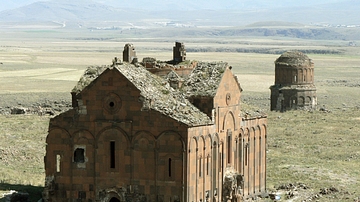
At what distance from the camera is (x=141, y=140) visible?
28031 mm

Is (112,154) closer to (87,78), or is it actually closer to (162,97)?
(162,97)

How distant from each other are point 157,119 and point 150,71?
12.3 feet

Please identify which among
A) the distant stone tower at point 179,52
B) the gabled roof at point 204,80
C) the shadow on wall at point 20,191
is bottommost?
the shadow on wall at point 20,191

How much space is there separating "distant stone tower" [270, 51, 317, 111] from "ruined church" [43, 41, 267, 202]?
4099 cm

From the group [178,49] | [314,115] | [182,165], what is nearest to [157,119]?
[182,165]

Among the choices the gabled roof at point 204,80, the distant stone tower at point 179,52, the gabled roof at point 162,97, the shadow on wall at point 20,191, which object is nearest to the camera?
the gabled roof at point 162,97

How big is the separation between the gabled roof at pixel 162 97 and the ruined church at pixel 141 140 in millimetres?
29

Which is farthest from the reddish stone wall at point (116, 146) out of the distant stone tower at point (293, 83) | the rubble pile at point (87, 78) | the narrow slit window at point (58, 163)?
the distant stone tower at point (293, 83)

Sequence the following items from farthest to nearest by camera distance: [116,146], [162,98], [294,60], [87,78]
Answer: [294,60], [87,78], [162,98], [116,146]

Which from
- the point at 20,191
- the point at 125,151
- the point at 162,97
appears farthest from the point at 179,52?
the point at 20,191

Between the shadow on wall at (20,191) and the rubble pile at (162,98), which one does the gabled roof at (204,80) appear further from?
the shadow on wall at (20,191)

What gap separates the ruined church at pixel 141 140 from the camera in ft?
91.2

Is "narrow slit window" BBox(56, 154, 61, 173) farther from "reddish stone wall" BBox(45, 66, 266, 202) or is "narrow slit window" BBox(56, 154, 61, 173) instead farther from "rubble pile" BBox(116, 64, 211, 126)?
"rubble pile" BBox(116, 64, 211, 126)

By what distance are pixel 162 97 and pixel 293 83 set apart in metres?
43.6
